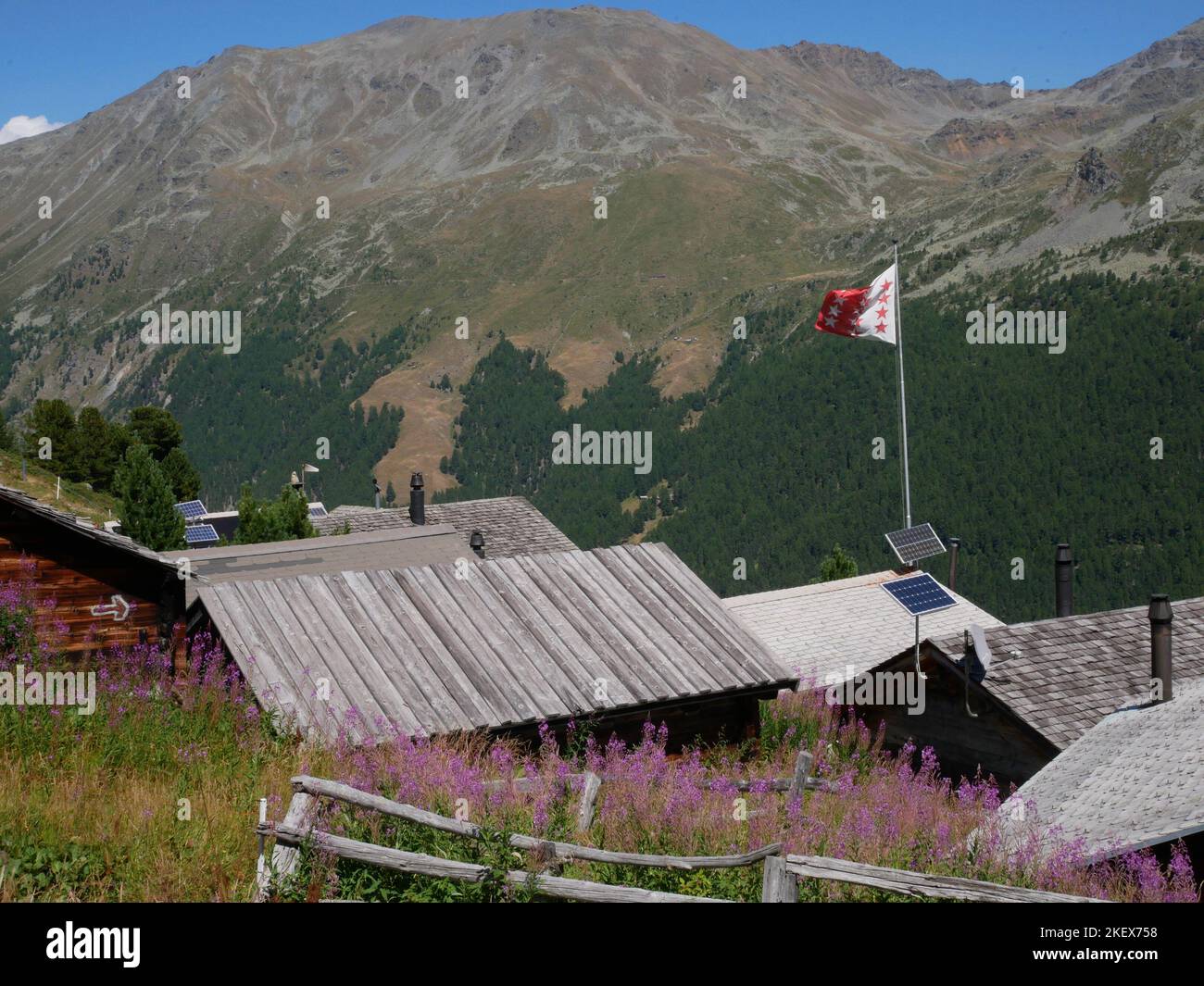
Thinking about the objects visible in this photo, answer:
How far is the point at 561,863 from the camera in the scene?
258 inches

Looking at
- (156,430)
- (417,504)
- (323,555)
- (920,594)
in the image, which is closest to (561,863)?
(920,594)

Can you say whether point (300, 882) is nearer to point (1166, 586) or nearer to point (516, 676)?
point (516, 676)

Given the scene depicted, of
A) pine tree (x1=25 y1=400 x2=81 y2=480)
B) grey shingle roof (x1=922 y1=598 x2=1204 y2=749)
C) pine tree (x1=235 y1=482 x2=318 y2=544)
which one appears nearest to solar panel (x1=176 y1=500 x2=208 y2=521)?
pine tree (x1=235 y1=482 x2=318 y2=544)

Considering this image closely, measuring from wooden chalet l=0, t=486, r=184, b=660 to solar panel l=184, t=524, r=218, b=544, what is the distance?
3133cm

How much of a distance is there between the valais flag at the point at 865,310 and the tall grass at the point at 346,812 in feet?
63.7

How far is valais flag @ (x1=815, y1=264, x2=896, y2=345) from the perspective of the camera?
29234mm

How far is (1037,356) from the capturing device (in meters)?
193

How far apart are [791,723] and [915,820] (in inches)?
276

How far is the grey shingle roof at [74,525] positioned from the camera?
1689 centimetres

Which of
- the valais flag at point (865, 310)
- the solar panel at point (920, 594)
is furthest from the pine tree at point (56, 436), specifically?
the solar panel at point (920, 594)

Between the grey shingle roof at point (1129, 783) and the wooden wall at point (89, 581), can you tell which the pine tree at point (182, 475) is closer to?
the wooden wall at point (89, 581)

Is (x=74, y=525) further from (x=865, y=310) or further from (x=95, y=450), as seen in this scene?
(x=95, y=450)

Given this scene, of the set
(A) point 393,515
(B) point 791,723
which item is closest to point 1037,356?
(A) point 393,515
